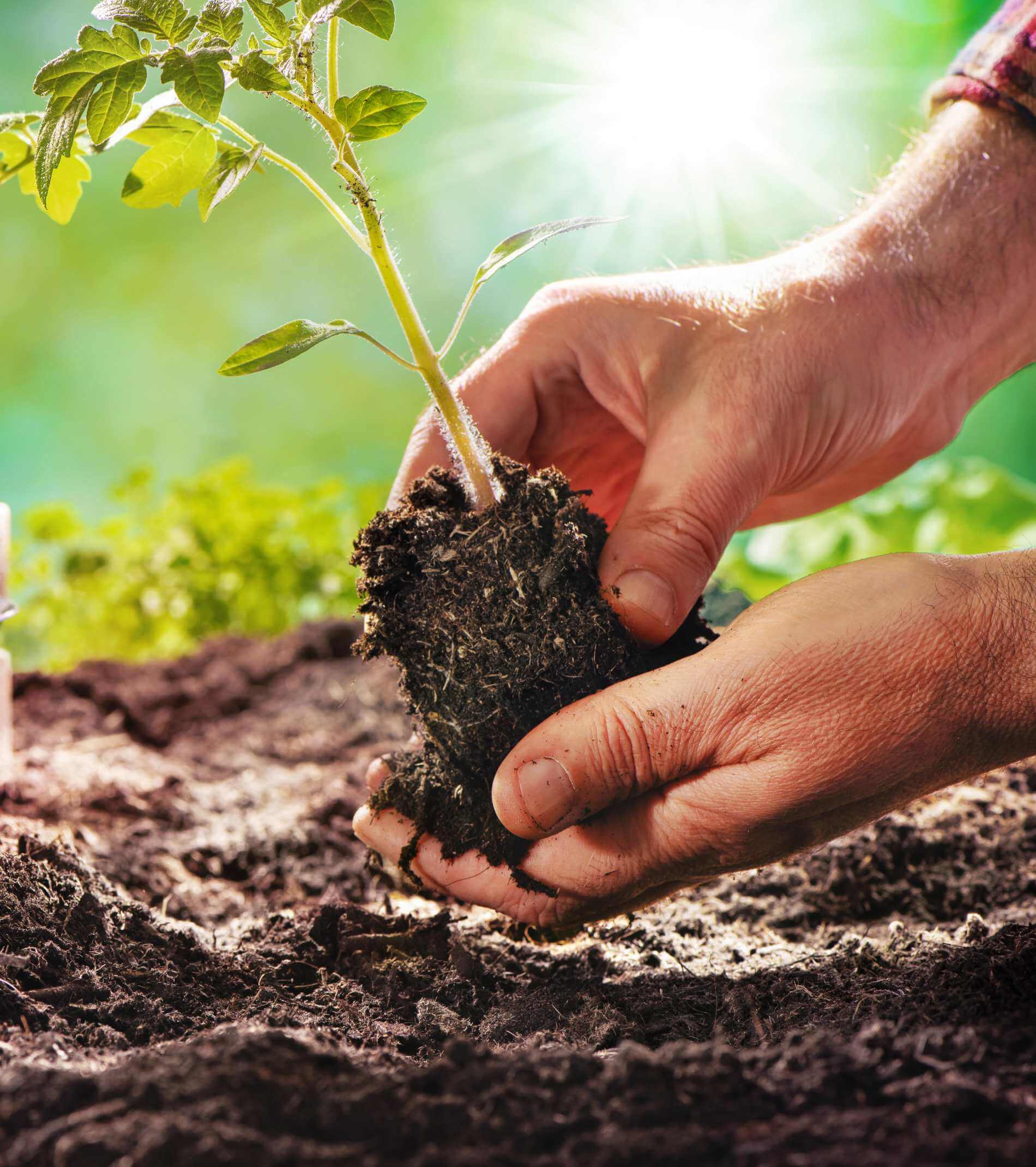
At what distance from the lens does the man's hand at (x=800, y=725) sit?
1.15 m

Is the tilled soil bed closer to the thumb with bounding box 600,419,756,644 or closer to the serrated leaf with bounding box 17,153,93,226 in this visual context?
the thumb with bounding box 600,419,756,644

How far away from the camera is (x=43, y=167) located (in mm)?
1076

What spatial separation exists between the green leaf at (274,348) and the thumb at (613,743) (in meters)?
0.57

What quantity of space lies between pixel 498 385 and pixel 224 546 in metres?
2.34

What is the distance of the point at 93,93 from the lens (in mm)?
1085

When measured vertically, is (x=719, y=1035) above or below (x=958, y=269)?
below

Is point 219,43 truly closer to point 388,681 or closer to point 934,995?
point 934,995

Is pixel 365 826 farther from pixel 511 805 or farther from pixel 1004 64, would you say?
pixel 1004 64

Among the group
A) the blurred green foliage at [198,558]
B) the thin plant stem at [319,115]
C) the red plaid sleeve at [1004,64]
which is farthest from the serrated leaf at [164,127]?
the blurred green foliage at [198,558]

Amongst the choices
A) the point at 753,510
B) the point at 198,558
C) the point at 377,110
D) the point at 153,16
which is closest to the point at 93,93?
the point at 153,16

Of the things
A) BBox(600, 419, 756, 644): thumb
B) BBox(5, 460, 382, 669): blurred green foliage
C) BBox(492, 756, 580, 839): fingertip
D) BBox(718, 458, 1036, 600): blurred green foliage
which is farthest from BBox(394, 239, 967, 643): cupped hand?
BBox(718, 458, 1036, 600): blurred green foliage

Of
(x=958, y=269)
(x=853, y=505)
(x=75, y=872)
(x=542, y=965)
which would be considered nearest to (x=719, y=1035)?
(x=542, y=965)

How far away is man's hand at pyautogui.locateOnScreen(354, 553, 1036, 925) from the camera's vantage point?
1.15m

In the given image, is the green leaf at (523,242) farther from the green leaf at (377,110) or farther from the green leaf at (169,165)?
the green leaf at (169,165)
